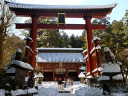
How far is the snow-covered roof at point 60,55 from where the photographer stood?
20.8m

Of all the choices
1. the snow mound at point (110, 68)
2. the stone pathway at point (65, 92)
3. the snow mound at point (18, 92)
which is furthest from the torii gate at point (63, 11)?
the snow mound at point (110, 68)

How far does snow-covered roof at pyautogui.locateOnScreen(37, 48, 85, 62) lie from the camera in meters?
20.8

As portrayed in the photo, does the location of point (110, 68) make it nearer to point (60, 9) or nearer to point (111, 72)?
point (111, 72)

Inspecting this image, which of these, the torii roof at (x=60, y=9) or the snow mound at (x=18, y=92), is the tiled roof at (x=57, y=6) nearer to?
the torii roof at (x=60, y=9)

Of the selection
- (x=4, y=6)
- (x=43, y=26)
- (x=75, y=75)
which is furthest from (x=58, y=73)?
(x=4, y=6)

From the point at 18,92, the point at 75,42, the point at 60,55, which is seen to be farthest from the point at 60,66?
the point at 75,42

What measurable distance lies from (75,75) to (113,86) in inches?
671

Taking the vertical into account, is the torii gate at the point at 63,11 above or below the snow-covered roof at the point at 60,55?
above

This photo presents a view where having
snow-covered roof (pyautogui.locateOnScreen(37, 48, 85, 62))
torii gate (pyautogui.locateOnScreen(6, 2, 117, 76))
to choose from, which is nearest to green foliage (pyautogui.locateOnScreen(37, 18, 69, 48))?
snow-covered roof (pyautogui.locateOnScreen(37, 48, 85, 62))

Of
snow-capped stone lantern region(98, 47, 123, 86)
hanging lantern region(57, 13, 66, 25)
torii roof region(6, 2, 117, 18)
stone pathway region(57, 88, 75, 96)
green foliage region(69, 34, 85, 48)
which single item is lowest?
stone pathway region(57, 88, 75, 96)

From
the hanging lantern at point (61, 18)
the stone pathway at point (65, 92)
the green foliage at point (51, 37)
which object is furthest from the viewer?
the green foliage at point (51, 37)

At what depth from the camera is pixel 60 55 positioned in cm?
2325

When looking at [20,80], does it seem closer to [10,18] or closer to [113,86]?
[113,86]

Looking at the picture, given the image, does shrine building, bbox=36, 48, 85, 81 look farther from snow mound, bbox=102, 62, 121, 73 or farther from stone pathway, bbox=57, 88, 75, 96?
snow mound, bbox=102, 62, 121, 73
